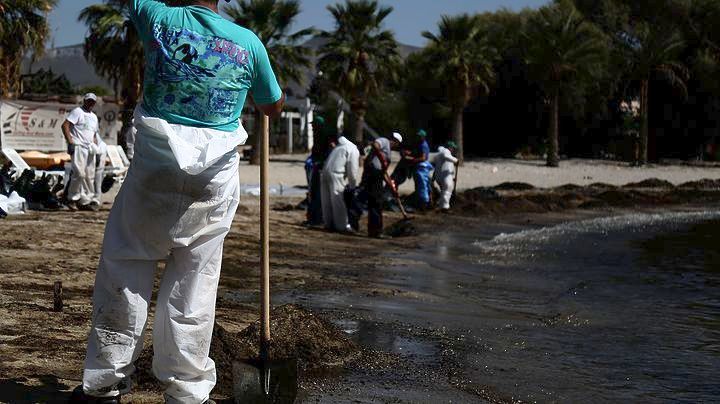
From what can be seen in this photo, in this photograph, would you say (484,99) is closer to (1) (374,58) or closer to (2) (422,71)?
(2) (422,71)

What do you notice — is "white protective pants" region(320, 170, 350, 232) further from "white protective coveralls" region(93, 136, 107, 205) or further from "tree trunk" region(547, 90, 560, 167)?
"tree trunk" region(547, 90, 560, 167)

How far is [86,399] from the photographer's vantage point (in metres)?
Result: 4.21

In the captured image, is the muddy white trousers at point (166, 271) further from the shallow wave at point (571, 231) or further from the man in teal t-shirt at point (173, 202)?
the shallow wave at point (571, 231)

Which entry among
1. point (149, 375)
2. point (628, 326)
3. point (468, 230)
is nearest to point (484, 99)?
point (468, 230)

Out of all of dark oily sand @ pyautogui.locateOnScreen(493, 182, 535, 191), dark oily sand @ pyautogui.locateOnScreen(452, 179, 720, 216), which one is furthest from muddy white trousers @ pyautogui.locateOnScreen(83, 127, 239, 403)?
dark oily sand @ pyautogui.locateOnScreen(493, 182, 535, 191)

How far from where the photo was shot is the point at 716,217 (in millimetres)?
22281

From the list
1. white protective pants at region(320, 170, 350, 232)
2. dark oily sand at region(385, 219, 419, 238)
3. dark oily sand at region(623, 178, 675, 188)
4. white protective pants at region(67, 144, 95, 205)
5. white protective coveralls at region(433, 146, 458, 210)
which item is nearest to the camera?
white protective pants at region(67, 144, 95, 205)

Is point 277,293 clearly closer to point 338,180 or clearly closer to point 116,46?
point 338,180

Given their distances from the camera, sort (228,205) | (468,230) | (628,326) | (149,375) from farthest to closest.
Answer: (468,230) < (628,326) < (149,375) < (228,205)

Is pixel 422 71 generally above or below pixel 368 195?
above

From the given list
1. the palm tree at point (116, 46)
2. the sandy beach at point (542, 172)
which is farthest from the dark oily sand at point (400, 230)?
the palm tree at point (116, 46)

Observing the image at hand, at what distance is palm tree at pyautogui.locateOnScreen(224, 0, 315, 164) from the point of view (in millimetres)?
38031

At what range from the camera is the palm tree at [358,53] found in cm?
4072

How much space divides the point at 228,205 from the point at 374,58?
122ft
